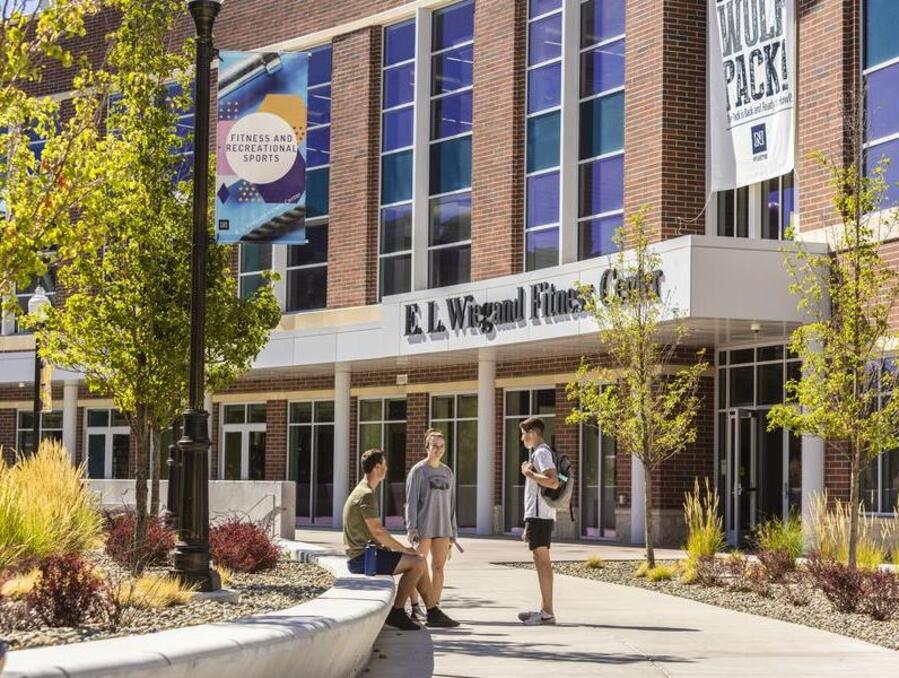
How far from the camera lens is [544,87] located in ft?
99.5

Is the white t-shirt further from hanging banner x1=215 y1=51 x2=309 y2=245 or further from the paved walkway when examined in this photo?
hanging banner x1=215 y1=51 x2=309 y2=245

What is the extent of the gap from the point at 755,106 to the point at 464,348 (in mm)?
7366

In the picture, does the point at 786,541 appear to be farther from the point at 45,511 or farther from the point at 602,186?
the point at 602,186

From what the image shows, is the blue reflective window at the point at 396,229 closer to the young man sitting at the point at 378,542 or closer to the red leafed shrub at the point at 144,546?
the red leafed shrub at the point at 144,546

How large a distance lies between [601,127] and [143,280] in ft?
46.1

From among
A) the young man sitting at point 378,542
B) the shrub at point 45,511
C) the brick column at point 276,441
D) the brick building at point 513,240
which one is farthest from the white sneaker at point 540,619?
the brick column at point 276,441

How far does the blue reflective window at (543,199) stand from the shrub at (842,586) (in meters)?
15.3

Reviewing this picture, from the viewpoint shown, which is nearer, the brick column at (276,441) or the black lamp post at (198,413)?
the black lamp post at (198,413)

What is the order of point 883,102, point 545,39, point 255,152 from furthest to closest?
point 545,39 < point 883,102 < point 255,152

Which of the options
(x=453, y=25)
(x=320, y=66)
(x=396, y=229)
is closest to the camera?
(x=453, y=25)

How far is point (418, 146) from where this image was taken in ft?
109

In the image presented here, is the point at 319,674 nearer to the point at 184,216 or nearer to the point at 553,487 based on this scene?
the point at 553,487

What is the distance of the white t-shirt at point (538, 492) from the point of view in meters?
14.0

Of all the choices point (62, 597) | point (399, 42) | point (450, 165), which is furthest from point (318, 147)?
point (62, 597)
